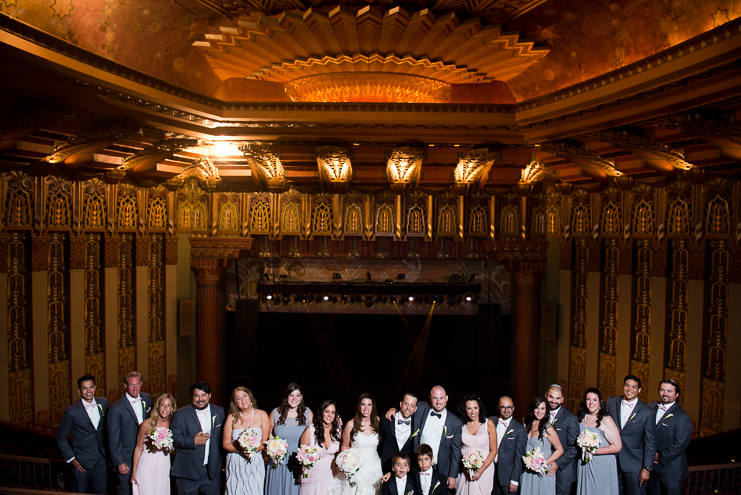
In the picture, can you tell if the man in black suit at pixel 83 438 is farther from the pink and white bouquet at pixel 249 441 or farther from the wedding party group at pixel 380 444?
the pink and white bouquet at pixel 249 441

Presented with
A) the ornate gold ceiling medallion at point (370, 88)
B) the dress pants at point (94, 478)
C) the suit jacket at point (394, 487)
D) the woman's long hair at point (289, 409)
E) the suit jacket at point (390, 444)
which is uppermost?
the ornate gold ceiling medallion at point (370, 88)

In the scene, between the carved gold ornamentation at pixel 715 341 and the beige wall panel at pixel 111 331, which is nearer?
the carved gold ornamentation at pixel 715 341

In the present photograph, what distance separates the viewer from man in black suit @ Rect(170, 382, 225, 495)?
4402mm

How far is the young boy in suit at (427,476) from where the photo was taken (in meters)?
4.04

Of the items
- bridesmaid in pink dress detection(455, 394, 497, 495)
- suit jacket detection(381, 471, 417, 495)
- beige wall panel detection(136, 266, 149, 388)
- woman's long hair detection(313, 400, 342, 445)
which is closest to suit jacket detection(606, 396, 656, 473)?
bridesmaid in pink dress detection(455, 394, 497, 495)

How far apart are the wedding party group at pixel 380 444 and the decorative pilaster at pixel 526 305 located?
179 inches

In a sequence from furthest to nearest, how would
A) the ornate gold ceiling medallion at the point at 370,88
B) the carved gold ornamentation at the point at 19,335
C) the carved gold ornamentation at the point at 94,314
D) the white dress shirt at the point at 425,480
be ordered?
the carved gold ornamentation at the point at 94,314 → the carved gold ornamentation at the point at 19,335 → the ornate gold ceiling medallion at the point at 370,88 → the white dress shirt at the point at 425,480

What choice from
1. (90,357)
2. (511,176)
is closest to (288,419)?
(90,357)

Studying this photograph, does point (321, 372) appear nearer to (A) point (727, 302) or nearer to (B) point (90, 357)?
(B) point (90, 357)

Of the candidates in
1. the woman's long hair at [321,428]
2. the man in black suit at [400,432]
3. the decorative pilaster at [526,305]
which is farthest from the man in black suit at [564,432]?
the decorative pilaster at [526,305]

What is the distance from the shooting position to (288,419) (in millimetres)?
4602

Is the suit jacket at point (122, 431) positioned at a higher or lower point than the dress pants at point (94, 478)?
higher

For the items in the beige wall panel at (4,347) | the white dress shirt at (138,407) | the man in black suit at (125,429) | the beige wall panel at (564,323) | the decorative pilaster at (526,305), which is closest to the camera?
the man in black suit at (125,429)

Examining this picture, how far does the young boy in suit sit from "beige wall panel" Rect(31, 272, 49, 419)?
5.31 metres
